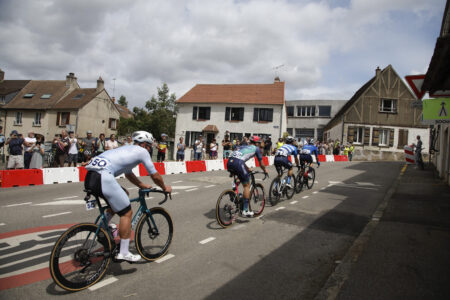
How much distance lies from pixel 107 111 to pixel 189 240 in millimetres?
43950

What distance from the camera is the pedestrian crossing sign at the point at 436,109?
4523mm

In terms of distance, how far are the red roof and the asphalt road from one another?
2593 cm

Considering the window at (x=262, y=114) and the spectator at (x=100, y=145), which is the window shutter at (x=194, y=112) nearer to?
the window at (x=262, y=114)

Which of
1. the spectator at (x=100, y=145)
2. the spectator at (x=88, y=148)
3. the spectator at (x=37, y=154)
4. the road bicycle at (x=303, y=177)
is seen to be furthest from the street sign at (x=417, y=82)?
the spectator at (x=88, y=148)

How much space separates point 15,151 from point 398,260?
1214cm

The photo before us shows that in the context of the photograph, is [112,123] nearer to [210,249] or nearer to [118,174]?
[210,249]

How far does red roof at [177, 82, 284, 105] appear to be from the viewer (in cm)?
3375

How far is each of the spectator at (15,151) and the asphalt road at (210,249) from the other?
6.62ft

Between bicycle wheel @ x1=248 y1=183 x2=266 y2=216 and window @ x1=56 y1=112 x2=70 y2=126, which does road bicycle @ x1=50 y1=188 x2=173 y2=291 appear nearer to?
bicycle wheel @ x1=248 y1=183 x2=266 y2=216

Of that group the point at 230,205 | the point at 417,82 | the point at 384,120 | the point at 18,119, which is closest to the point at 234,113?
the point at 384,120

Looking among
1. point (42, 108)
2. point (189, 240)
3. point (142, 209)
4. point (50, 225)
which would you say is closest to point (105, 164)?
point (142, 209)

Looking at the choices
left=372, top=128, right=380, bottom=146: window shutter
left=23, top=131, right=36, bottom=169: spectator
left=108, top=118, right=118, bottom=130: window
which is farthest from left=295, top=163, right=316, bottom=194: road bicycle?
left=108, top=118, right=118, bottom=130: window

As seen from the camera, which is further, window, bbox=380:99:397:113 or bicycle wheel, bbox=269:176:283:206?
window, bbox=380:99:397:113

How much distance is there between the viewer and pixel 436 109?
15.1 ft
